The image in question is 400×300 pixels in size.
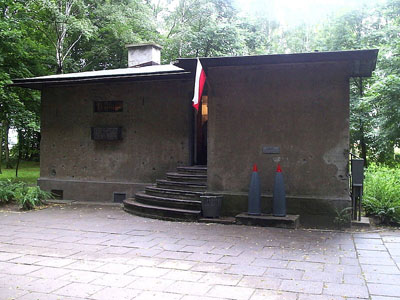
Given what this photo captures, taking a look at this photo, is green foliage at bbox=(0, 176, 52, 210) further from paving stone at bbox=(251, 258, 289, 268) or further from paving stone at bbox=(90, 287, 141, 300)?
paving stone at bbox=(251, 258, 289, 268)

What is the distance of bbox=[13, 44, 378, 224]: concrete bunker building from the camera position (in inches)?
297

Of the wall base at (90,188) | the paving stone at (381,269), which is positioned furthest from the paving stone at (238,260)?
the wall base at (90,188)

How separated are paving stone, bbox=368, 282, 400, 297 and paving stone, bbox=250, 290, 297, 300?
893 mm

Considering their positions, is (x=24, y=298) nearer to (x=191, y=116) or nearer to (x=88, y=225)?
(x=88, y=225)

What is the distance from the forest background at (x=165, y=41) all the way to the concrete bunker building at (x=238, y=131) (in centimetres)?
338

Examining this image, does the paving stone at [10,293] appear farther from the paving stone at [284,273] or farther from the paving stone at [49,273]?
the paving stone at [284,273]

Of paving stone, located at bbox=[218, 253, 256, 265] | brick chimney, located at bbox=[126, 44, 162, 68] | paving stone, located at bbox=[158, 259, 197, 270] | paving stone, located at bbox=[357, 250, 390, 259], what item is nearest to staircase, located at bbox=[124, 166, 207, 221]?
paving stone, located at bbox=[218, 253, 256, 265]

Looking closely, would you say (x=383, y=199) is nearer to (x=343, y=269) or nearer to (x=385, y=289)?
(x=343, y=269)

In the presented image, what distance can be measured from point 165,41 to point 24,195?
15.6m

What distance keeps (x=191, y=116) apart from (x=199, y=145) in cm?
112

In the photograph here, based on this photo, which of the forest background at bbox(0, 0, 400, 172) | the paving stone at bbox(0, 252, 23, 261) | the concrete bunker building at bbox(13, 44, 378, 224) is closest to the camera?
the paving stone at bbox(0, 252, 23, 261)

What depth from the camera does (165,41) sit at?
23062 mm

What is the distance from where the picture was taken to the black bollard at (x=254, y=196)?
762 centimetres

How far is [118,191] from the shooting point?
34.9 ft
